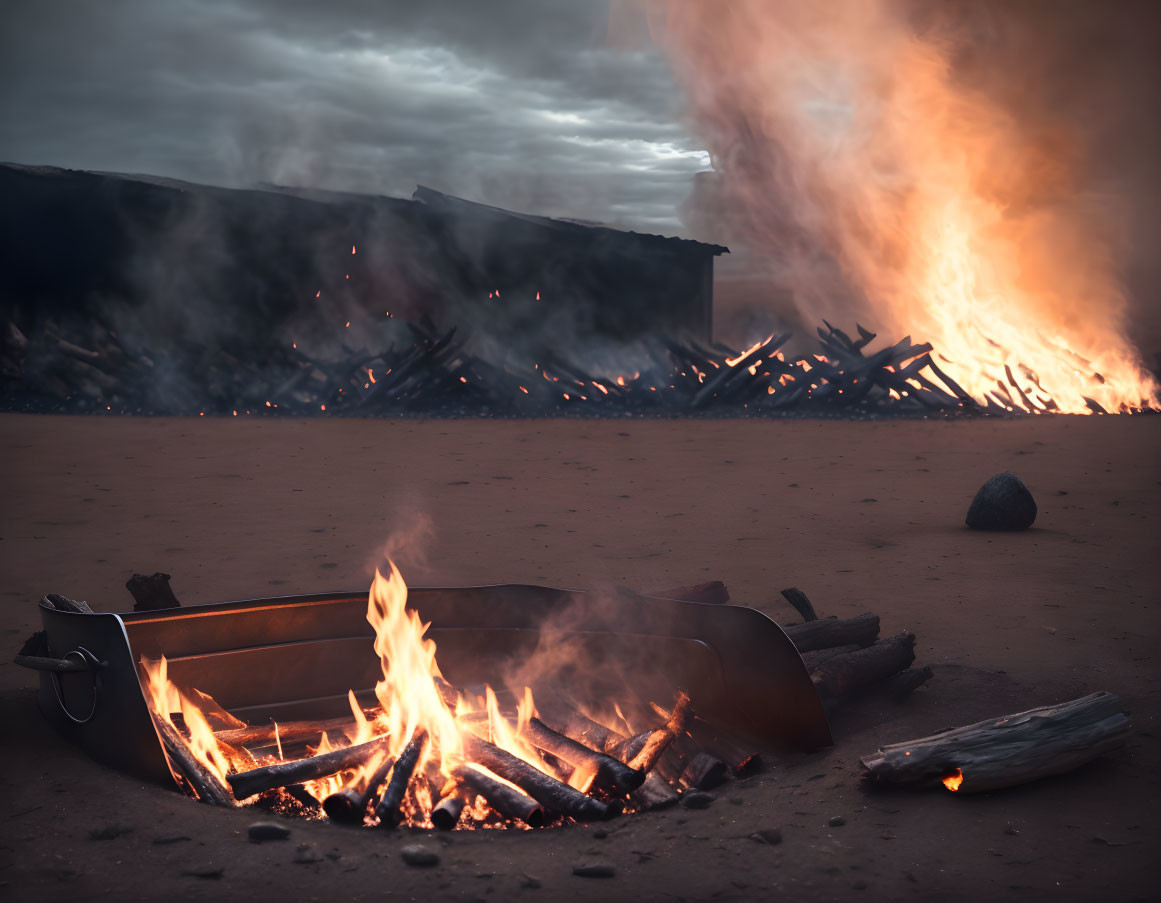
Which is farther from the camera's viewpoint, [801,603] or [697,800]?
[801,603]

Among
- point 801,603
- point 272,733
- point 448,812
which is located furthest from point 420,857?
point 801,603

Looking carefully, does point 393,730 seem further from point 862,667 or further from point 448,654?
point 862,667

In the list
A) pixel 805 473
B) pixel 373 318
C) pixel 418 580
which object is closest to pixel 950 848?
pixel 418 580

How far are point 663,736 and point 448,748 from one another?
0.69m

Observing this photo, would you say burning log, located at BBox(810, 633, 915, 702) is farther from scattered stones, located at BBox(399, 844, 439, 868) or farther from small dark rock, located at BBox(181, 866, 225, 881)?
small dark rock, located at BBox(181, 866, 225, 881)

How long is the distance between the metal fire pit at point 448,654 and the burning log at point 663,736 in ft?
0.29

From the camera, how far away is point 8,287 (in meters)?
15.9

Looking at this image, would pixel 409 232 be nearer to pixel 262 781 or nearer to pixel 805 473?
pixel 805 473

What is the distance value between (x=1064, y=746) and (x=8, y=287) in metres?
17.4

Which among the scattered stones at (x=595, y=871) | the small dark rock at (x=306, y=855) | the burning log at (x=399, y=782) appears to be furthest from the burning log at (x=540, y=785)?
the small dark rock at (x=306, y=855)

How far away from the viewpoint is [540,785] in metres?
2.69

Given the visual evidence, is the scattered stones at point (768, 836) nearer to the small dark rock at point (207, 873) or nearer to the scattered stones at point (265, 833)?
the scattered stones at point (265, 833)

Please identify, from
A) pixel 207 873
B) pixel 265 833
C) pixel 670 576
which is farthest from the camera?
pixel 670 576

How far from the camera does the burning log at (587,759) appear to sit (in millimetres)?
2760
